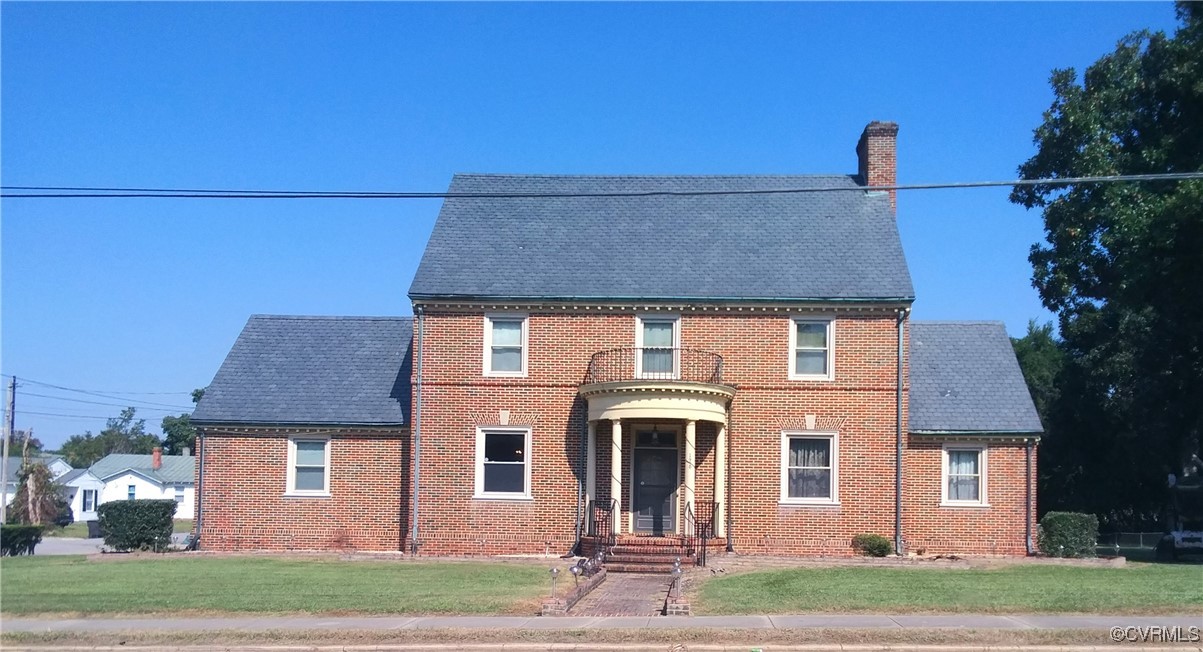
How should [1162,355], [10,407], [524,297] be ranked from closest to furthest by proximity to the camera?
[524,297] < [1162,355] < [10,407]

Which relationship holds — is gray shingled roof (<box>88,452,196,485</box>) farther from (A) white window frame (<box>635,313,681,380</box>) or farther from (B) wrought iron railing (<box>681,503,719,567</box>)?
(B) wrought iron railing (<box>681,503,719,567</box>)

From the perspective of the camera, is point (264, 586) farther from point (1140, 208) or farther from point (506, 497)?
point (1140, 208)

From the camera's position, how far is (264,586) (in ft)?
62.4

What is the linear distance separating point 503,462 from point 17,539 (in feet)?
43.5

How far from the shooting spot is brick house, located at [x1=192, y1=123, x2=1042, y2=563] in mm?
27000

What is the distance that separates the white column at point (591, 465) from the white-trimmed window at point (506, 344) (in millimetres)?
2203

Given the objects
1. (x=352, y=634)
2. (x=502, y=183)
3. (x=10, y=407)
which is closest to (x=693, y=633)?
(x=352, y=634)

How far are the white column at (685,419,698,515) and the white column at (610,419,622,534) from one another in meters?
1.55

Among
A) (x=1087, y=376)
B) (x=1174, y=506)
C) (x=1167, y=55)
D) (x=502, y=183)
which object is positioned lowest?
(x=1174, y=506)

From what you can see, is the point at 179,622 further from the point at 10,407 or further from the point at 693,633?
the point at 10,407

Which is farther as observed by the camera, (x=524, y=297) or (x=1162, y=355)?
(x=1162, y=355)

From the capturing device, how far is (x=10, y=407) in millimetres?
54375

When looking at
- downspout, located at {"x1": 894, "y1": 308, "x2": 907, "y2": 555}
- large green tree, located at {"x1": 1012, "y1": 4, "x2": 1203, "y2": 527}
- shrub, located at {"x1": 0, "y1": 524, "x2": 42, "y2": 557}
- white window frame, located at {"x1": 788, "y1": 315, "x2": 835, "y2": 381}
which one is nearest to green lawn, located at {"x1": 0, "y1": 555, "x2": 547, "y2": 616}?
shrub, located at {"x1": 0, "y1": 524, "x2": 42, "y2": 557}

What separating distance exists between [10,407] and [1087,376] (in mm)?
48712
